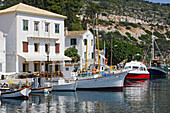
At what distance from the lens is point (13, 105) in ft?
98.9

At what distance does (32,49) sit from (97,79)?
44.3 ft

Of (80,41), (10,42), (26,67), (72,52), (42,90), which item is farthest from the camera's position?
(80,41)

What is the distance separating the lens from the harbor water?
90.6ft

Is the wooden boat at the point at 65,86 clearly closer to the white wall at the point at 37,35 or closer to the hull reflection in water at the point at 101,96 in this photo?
the hull reflection in water at the point at 101,96

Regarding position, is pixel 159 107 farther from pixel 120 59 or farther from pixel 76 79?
pixel 120 59

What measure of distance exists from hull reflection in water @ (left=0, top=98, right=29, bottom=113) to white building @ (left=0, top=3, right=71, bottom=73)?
44.2 feet

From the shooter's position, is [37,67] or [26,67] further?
[37,67]

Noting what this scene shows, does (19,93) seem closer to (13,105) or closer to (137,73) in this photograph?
(13,105)

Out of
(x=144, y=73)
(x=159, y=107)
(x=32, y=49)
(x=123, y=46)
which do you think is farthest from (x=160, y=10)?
(x=159, y=107)

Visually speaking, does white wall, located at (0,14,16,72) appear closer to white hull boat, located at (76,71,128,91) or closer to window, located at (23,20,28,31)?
window, located at (23,20,28,31)

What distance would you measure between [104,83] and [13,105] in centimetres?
1436

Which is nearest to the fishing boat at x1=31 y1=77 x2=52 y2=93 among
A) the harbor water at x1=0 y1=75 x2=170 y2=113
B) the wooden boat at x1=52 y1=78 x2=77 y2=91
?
the harbor water at x1=0 y1=75 x2=170 y2=113

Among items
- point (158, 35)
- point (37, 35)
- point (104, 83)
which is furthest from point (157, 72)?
point (158, 35)

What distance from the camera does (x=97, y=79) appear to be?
40469mm
